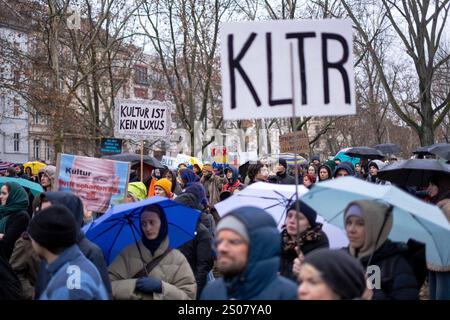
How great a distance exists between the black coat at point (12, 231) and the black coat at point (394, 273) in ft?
11.3

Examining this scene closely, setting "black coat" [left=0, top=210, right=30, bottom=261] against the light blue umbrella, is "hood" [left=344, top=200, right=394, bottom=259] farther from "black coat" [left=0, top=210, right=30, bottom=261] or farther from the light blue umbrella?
"black coat" [left=0, top=210, right=30, bottom=261]

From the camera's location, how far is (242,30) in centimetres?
493

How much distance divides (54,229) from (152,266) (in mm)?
1244

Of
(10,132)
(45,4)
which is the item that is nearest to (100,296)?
(45,4)

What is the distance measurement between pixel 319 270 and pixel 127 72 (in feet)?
92.9

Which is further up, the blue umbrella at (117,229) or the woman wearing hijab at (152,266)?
the blue umbrella at (117,229)

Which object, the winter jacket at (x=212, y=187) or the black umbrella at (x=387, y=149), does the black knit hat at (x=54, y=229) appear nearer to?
the winter jacket at (x=212, y=187)

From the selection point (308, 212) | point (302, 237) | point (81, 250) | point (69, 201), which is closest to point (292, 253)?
point (302, 237)

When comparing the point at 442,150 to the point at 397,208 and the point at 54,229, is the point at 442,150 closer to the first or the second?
the point at 397,208

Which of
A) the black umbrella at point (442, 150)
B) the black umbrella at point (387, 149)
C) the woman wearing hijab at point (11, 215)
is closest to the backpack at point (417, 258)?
the woman wearing hijab at point (11, 215)

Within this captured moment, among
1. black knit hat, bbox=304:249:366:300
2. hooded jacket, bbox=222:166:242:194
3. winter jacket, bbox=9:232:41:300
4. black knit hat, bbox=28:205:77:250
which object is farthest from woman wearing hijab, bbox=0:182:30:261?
hooded jacket, bbox=222:166:242:194

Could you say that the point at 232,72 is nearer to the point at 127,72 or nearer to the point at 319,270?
the point at 319,270

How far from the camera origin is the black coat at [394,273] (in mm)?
4480

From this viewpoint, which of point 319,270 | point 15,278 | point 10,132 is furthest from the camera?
point 10,132
